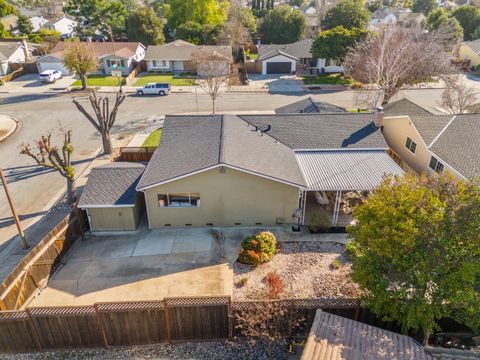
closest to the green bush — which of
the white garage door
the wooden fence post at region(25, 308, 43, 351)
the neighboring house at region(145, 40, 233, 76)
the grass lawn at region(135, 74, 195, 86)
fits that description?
the wooden fence post at region(25, 308, 43, 351)

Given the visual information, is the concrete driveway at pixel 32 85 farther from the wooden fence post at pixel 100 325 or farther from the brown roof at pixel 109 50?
the wooden fence post at pixel 100 325

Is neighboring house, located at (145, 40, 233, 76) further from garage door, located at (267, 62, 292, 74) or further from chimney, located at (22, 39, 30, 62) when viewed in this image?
chimney, located at (22, 39, 30, 62)

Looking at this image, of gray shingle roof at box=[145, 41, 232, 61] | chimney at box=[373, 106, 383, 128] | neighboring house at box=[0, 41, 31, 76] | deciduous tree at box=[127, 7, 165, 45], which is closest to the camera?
chimney at box=[373, 106, 383, 128]

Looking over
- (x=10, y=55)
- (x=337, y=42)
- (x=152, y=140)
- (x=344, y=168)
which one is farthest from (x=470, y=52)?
(x=10, y=55)

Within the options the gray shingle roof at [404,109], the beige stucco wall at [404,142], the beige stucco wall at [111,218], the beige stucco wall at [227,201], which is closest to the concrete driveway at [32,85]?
the beige stucco wall at [111,218]

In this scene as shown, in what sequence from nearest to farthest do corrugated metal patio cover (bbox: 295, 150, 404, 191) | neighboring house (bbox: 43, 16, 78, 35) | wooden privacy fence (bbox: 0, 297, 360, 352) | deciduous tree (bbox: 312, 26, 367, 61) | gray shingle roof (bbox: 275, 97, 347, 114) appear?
wooden privacy fence (bbox: 0, 297, 360, 352) → corrugated metal patio cover (bbox: 295, 150, 404, 191) → gray shingle roof (bbox: 275, 97, 347, 114) → deciduous tree (bbox: 312, 26, 367, 61) → neighboring house (bbox: 43, 16, 78, 35)

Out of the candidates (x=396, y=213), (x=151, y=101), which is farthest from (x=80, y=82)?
(x=396, y=213)
